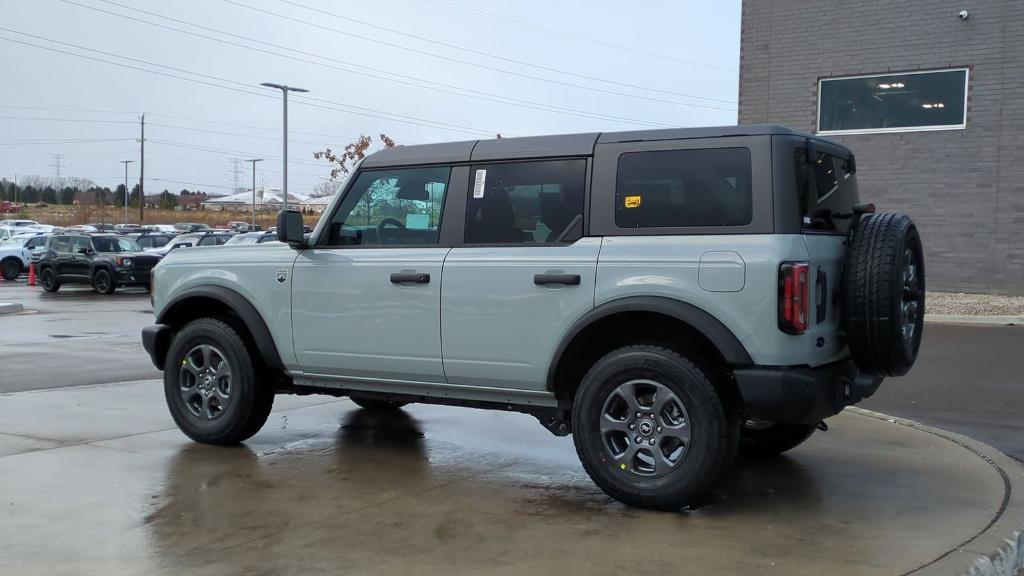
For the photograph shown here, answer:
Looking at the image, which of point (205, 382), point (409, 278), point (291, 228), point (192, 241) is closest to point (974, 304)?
point (409, 278)

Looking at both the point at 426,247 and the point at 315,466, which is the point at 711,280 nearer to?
the point at 426,247

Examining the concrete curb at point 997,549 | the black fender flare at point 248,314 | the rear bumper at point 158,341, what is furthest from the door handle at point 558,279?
the rear bumper at point 158,341

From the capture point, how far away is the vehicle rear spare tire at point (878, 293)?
4.98 metres

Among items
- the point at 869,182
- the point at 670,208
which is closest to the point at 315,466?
the point at 670,208

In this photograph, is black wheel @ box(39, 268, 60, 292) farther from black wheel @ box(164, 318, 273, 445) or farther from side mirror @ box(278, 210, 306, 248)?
side mirror @ box(278, 210, 306, 248)

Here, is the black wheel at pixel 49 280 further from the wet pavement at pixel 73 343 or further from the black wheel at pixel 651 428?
the black wheel at pixel 651 428

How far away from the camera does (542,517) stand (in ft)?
16.7

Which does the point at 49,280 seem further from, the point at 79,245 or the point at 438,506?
the point at 438,506

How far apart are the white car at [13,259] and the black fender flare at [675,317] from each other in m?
32.6

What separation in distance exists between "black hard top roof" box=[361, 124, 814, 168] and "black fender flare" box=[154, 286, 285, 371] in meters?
1.29

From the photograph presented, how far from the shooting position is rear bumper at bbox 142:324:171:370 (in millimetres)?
7027

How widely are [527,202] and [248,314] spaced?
7.15 ft

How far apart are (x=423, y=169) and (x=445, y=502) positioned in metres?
2.15

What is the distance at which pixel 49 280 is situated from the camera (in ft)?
87.9
